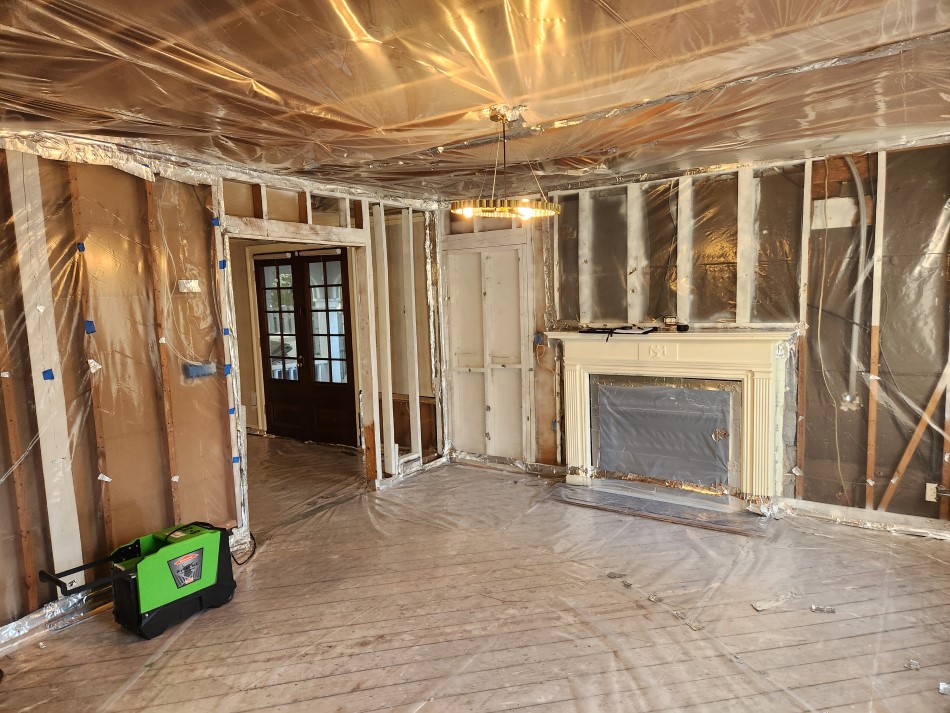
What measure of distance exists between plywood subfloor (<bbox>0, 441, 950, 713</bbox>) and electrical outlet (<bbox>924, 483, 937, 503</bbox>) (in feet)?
0.90

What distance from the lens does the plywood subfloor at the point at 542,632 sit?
2404mm

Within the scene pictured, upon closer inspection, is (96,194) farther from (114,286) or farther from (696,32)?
(696,32)

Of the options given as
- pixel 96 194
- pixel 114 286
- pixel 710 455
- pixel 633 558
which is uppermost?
pixel 96 194

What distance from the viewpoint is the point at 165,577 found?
2930mm

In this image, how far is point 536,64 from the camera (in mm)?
2328

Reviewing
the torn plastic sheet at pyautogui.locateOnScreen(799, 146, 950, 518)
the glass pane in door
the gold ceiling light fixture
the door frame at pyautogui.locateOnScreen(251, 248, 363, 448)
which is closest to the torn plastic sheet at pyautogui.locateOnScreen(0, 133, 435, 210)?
the gold ceiling light fixture

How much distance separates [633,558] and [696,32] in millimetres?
2903

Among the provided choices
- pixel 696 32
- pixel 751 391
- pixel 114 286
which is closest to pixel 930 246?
pixel 751 391

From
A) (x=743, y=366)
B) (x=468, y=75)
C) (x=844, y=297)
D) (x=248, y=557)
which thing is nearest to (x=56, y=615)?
(x=248, y=557)

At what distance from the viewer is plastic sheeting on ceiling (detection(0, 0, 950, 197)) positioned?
1909mm

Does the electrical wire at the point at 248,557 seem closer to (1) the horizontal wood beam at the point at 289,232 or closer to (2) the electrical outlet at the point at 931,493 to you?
(1) the horizontal wood beam at the point at 289,232

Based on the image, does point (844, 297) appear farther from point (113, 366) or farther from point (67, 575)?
point (67, 575)

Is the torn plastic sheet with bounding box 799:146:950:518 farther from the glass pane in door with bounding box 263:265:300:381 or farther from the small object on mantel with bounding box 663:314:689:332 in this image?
the glass pane in door with bounding box 263:265:300:381

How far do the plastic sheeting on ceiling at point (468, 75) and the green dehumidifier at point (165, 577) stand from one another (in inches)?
85.3
